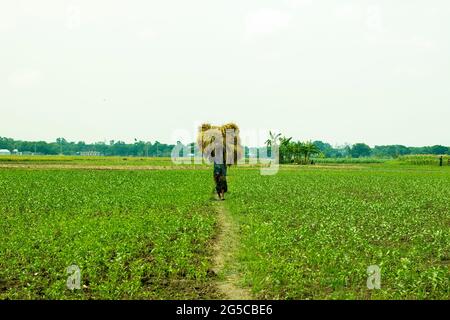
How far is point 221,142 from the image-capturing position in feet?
74.6

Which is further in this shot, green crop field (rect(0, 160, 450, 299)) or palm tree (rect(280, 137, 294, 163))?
palm tree (rect(280, 137, 294, 163))

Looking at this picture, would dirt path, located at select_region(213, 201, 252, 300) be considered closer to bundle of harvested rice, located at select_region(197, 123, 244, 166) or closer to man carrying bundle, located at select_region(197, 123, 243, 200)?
man carrying bundle, located at select_region(197, 123, 243, 200)

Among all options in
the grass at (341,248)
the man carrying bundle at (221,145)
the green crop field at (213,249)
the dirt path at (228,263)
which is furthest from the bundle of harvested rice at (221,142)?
the dirt path at (228,263)

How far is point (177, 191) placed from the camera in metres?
26.8

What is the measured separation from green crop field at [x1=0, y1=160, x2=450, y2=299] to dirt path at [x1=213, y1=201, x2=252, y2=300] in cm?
9

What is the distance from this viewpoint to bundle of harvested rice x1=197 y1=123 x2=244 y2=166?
893 inches

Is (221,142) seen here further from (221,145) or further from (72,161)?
(72,161)

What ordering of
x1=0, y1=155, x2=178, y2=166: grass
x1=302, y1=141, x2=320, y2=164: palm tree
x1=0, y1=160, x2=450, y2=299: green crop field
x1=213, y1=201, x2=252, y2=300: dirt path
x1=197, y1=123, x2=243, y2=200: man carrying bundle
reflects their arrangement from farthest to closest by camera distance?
x1=302, y1=141, x2=320, y2=164: palm tree
x1=0, y1=155, x2=178, y2=166: grass
x1=197, y1=123, x2=243, y2=200: man carrying bundle
x1=0, y1=160, x2=450, y2=299: green crop field
x1=213, y1=201, x2=252, y2=300: dirt path

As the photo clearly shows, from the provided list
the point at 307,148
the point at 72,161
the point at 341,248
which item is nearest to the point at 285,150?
the point at 307,148

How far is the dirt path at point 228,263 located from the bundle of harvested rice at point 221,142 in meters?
5.82

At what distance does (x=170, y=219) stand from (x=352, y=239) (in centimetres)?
590

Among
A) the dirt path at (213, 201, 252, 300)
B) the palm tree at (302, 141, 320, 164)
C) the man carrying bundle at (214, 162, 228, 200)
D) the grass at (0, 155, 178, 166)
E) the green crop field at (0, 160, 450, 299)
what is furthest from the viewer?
the palm tree at (302, 141, 320, 164)

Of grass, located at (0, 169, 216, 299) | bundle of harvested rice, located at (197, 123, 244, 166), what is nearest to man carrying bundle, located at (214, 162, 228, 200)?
bundle of harvested rice, located at (197, 123, 244, 166)
